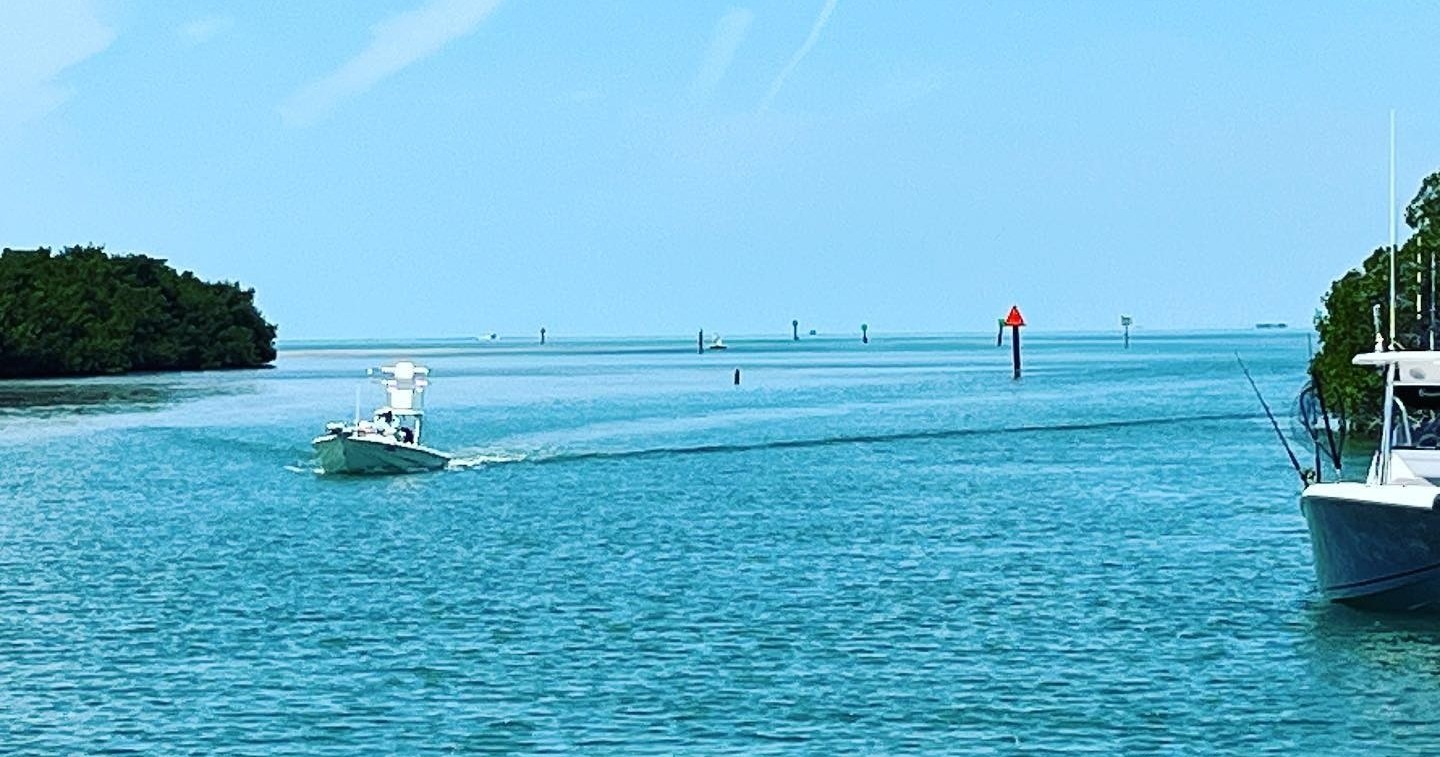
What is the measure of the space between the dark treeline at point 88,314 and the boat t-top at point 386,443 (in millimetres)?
109262

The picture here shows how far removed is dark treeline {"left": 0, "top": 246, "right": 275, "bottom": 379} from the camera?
17250 cm

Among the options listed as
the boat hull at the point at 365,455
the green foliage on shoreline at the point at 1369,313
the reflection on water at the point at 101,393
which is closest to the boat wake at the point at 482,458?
the boat hull at the point at 365,455

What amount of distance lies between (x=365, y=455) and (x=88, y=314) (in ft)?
395

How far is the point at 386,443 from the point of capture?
65438 mm

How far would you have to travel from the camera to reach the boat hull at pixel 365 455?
65.1 metres

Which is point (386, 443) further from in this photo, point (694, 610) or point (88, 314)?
point (88, 314)

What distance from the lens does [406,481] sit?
63875 mm

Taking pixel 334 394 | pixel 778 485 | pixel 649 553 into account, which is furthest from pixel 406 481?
pixel 334 394

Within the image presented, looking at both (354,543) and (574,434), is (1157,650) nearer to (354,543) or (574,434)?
(354,543)

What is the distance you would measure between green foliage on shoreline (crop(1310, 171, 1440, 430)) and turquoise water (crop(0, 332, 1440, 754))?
3439mm

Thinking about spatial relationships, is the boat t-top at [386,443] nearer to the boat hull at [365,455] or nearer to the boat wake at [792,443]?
the boat hull at [365,455]

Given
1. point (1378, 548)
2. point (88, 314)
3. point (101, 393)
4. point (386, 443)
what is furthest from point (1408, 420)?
point (88, 314)

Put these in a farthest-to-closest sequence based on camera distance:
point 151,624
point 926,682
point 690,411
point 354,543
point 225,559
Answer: point 690,411, point 354,543, point 225,559, point 151,624, point 926,682

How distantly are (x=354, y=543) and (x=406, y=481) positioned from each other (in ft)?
55.8
